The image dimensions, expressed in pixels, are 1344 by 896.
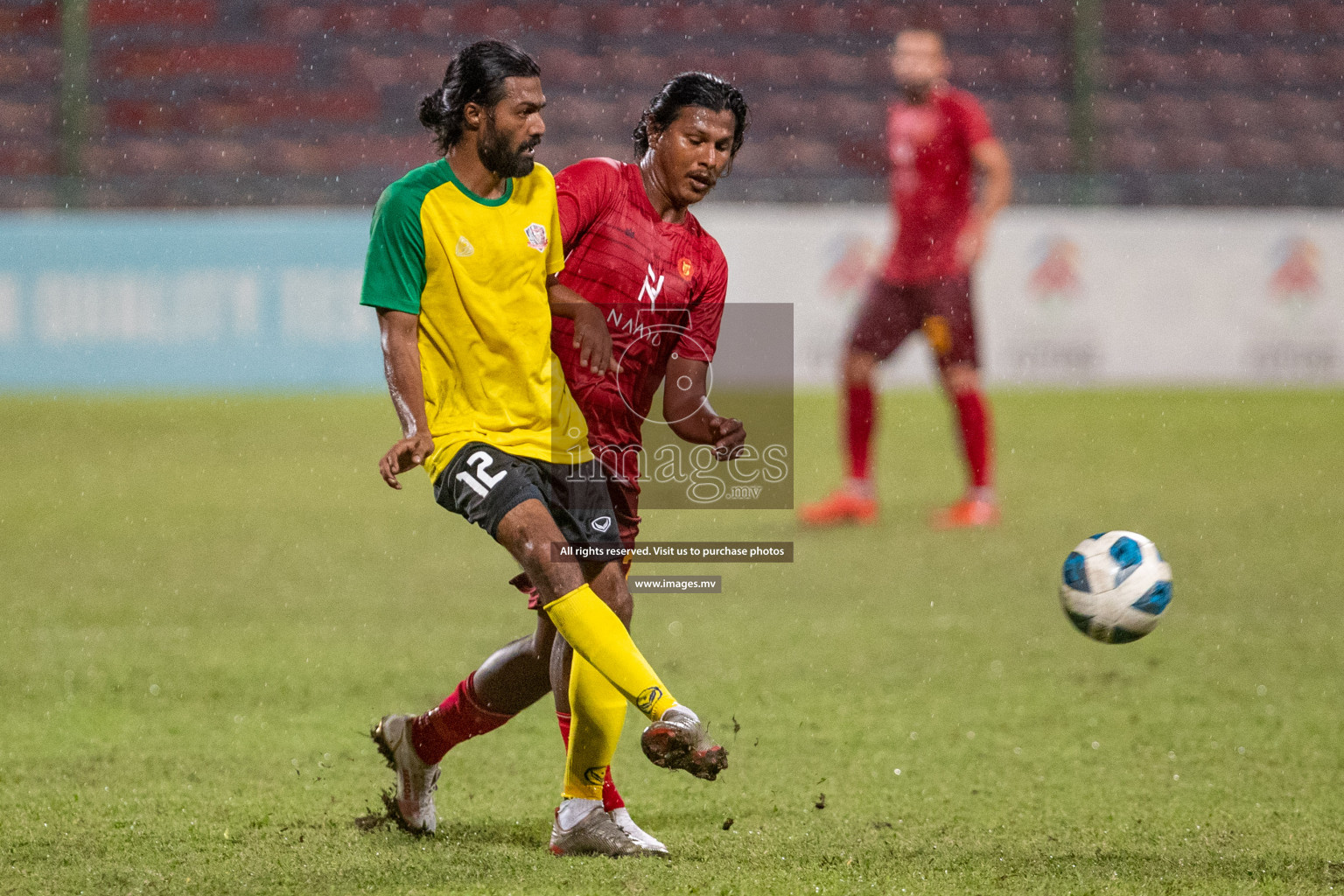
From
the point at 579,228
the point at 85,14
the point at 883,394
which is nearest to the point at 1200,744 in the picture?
the point at 579,228

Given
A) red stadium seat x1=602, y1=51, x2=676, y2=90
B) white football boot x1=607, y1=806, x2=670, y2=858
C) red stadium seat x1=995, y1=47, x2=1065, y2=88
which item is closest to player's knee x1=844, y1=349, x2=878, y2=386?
white football boot x1=607, y1=806, x2=670, y2=858

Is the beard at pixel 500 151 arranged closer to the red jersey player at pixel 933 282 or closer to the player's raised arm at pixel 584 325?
the player's raised arm at pixel 584 325

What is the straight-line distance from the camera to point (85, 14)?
531 inches

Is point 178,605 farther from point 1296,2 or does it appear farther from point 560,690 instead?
point 1296,2

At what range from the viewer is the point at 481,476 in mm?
3279

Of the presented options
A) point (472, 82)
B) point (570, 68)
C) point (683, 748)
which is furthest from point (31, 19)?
point (683, 748)

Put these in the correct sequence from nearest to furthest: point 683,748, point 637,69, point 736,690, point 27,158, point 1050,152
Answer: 1. point 683,748
2. point 736,690
3. point 27,158
4. point 1050,152
5. point 637,69

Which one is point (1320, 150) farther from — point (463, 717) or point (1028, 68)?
point (463, 717)

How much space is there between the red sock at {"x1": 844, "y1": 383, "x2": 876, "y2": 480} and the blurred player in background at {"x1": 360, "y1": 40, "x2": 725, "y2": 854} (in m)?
4.62

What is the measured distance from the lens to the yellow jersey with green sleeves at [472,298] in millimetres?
3285

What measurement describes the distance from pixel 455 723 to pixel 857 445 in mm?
4633

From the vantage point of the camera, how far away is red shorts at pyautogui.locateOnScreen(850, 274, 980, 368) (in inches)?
311

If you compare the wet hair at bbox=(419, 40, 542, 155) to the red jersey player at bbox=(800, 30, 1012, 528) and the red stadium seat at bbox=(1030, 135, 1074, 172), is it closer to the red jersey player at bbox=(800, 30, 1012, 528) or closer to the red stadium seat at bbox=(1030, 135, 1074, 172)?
the red jersey player at bbox=(800, 30, 1012, 528)

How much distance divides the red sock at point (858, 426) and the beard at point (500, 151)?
15.8 feet
